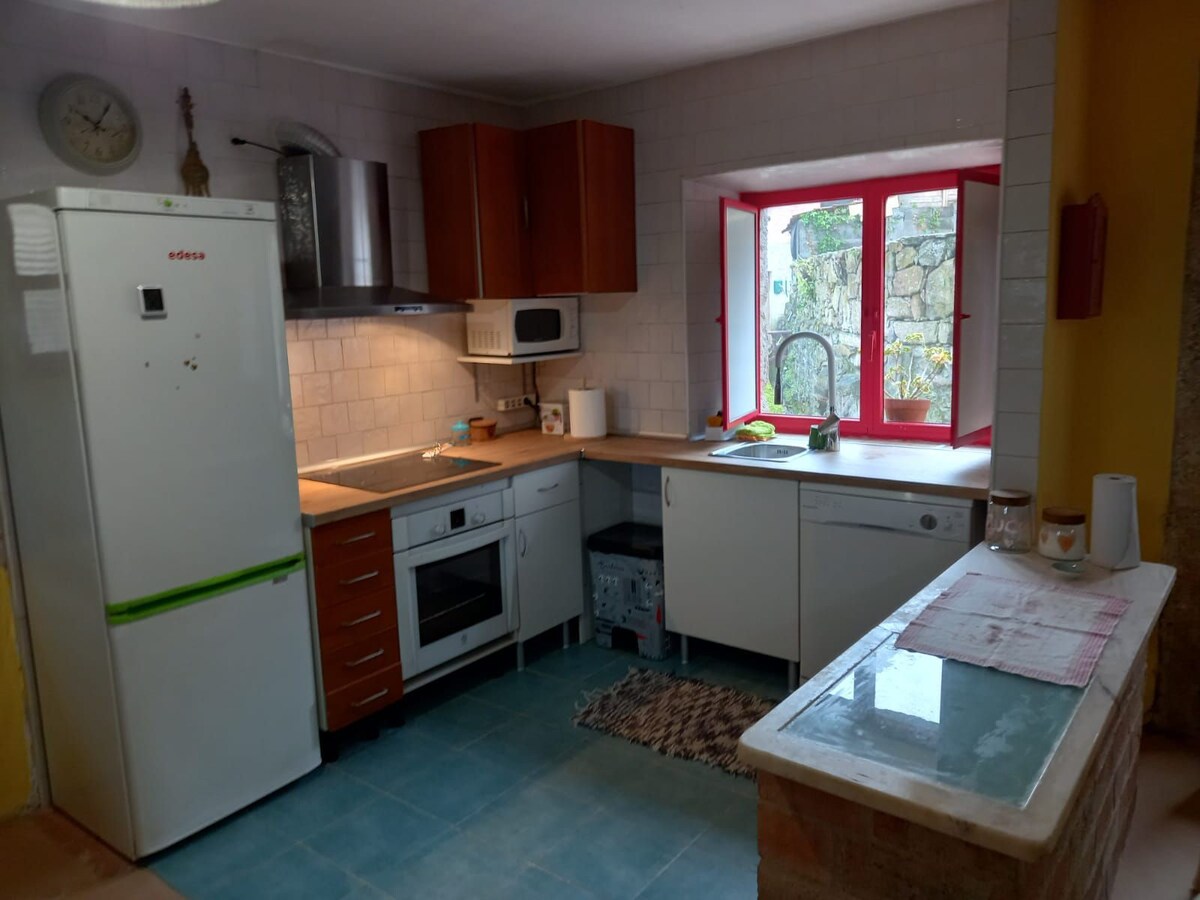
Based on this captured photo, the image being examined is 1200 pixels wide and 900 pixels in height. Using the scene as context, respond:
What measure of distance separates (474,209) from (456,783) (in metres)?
2.28

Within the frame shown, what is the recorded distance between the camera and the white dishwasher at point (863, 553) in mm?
2967

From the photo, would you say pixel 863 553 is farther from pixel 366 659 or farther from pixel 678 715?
pixel 366 659

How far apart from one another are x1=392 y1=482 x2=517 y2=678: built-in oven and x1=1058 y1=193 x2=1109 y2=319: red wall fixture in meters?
2.08

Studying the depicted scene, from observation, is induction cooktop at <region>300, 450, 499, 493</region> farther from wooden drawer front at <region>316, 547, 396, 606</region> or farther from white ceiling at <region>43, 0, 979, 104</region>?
white ceiling at <region>43, 0, 979, 104</region>

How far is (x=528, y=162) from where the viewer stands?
394 centimetres

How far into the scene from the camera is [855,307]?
3.89 m

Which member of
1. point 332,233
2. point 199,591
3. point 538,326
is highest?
point 332,233

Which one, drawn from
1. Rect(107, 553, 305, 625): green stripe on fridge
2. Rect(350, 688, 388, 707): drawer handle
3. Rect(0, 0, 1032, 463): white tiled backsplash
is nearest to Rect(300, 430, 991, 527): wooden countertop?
Rect(107, 553, 305, 625): green stripe on fridge

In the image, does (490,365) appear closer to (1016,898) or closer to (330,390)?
(330,390)

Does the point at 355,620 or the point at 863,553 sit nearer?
the point at 355,620

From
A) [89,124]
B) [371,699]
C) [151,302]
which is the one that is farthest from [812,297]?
[89,124]

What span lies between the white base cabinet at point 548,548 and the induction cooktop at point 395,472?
9.6 inches

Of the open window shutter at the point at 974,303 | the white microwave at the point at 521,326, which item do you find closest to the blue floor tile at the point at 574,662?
the white microwave at the point at 521,326

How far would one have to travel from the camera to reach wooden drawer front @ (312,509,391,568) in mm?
2910
